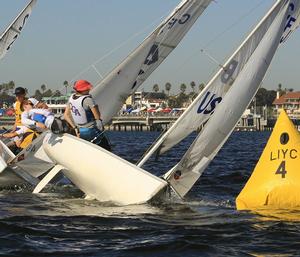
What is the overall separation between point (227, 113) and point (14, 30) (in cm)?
927

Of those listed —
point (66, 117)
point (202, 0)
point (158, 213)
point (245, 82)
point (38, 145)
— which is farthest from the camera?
point (202, 0)

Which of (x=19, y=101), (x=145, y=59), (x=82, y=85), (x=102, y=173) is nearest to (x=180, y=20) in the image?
(x=145, y=59)

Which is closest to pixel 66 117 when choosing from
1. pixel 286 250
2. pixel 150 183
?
pixel 150 183

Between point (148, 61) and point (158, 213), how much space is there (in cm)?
544

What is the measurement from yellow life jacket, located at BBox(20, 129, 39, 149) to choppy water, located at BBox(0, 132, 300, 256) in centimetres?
242

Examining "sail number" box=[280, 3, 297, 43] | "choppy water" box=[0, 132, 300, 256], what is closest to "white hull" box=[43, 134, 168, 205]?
"choppy water" box=[0, 132, 300, 256]

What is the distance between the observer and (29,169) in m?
13.8

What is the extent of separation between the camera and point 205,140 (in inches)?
447

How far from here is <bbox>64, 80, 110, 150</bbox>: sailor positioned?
12.1 meters

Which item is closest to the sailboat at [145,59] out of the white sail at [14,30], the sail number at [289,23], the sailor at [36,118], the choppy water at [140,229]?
the sailor at [36,118]

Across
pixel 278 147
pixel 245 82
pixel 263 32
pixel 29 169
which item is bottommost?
pixel 29 169

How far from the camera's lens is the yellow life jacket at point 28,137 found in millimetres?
14555

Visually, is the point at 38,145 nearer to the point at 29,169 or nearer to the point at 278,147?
the point at 29,169

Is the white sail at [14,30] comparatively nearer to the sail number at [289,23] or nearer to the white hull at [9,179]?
the white hull at [9,179]
